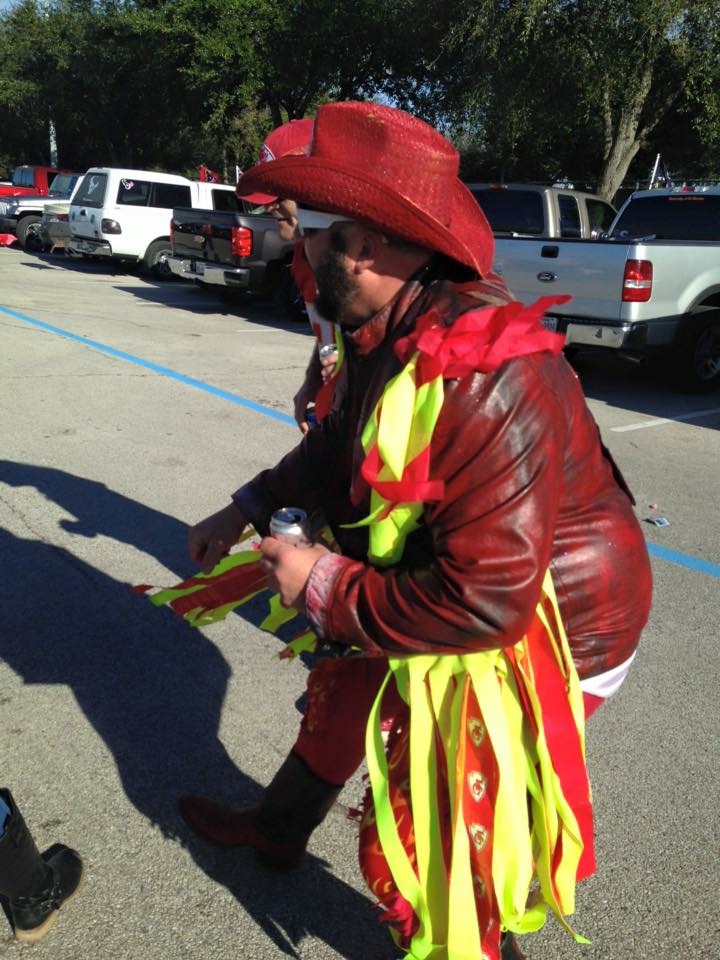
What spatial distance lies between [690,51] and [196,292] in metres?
10.3

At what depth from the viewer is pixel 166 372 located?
823cm

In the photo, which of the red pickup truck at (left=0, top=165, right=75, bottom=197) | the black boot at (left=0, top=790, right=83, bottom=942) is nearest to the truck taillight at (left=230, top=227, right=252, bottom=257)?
the black boot at (left=0, top=790, right=83, bottom=942)

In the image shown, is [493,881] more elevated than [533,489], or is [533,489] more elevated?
[533,489]

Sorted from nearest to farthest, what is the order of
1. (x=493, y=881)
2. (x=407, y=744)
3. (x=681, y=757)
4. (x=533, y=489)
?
1. (x=533, y=489)
2. (x=493, y=881)
3. (x=407, y=744)
4. (x=681, y=757)

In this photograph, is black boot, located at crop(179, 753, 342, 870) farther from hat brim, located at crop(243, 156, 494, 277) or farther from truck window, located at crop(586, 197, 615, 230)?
truck window, located at crop(586, 197, 615, 230)

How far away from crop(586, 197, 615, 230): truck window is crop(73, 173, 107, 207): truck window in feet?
31.8

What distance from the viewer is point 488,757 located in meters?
1.55

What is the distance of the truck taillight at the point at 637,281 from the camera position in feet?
25.6

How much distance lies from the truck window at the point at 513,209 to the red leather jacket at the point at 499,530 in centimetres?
Result: 913

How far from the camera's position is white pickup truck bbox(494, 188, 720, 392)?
7891 mm

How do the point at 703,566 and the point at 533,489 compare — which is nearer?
the point at 533,489

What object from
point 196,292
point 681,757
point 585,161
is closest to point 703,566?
point 681,757

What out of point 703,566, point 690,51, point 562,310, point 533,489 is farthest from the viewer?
point 690,51

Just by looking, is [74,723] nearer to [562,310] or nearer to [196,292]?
[562,310]
